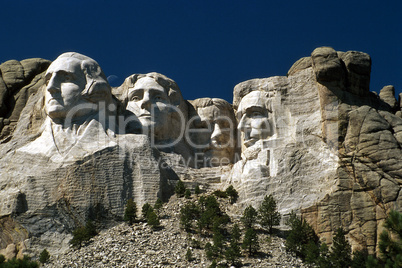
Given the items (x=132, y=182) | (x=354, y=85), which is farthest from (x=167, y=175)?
(x=354, y=85)

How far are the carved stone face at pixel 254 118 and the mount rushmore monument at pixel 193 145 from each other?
0.05m

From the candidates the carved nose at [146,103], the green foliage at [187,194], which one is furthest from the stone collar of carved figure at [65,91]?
the green foliage at [187,194]

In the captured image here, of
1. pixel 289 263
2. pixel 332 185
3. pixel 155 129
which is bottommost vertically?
pixel 289 263

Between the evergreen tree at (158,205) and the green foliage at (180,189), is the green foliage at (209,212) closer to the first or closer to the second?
the green foliage at (180,189)

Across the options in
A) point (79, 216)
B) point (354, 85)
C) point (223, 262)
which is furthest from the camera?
point (354, 85)

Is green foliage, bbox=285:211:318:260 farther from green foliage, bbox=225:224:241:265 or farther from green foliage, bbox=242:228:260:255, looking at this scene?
green foliage, bbox=225:224:241:265

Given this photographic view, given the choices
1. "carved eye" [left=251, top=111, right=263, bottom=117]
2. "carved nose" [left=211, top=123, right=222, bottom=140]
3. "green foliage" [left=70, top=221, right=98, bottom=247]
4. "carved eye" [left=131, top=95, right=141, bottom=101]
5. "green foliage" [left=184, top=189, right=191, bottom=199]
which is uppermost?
"carved eye" [left=131, top=95, right=141, bottom=101]

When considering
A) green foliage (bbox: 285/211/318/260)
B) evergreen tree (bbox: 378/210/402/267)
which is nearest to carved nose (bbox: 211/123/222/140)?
green foliage (bbox: 285/211/318/260)

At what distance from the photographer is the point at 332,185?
34.8 meters

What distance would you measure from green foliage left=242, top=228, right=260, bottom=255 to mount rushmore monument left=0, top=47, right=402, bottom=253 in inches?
98.2

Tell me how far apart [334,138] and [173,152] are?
5.74 metres

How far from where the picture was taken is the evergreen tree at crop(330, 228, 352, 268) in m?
31.6

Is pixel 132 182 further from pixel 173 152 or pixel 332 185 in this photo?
pixel 332 185

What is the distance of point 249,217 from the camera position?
33.8 metres
